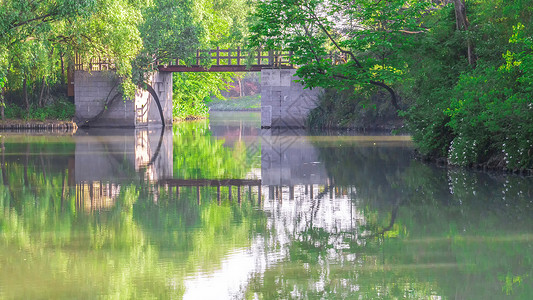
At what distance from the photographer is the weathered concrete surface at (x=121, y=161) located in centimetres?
2047

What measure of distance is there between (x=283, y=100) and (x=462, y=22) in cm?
2848

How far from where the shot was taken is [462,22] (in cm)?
2434

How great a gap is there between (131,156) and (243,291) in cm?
1976

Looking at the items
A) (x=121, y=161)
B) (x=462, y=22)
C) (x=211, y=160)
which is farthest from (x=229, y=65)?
(x=462, y=22)

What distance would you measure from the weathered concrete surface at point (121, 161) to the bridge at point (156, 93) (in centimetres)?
1698

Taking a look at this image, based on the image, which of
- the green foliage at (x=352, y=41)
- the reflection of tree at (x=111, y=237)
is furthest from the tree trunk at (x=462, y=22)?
the reflection of tree at (x=111, y=237)

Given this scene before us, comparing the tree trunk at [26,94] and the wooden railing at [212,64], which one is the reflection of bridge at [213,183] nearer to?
the wooden railing at [212,64]

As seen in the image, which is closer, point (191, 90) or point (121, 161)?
point (121, 161)

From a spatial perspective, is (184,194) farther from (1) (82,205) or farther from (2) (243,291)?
(2) (243,291)

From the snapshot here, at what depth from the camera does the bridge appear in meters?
52.3

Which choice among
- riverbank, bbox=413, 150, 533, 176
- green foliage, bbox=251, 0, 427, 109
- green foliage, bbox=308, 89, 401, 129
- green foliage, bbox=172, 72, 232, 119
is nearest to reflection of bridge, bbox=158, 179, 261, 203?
riverbank, bbox=413, 150, 533, 176

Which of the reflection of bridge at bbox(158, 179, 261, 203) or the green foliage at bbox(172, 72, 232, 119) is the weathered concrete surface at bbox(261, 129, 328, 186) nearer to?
the reflection of bridge at bbox(158, 179, 261, 203)

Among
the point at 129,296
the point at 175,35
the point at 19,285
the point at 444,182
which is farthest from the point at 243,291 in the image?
the point at 175,35

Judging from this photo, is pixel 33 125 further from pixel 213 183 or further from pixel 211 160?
pixel 213 183
